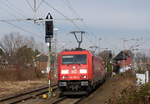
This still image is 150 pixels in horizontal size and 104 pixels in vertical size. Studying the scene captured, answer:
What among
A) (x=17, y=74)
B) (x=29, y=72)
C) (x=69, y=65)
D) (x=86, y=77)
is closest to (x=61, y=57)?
(x=69, y=65)

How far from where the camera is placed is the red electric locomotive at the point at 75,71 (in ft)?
66.6

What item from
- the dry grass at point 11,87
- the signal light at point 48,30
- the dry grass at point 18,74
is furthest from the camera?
the dry grass at point 18,74

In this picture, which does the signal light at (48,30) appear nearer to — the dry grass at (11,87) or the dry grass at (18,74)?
the dry grass at (11,87)

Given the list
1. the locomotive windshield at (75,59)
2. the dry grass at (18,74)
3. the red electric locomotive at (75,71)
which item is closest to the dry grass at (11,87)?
the dry grass at (18,74)

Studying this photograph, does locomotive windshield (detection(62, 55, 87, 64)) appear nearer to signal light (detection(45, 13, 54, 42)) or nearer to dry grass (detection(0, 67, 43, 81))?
signal light (detection(45, 13, 54, 42))

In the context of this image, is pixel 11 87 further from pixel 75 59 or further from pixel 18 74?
pixel 18 74

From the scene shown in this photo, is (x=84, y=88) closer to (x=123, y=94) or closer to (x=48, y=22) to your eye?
(x=48, y=22)

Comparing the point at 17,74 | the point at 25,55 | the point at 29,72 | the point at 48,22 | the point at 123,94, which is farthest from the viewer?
the point at 25,55

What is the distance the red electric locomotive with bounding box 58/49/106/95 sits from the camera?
66.6 feet

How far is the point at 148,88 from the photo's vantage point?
1142cm

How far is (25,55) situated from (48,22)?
64491 millimetres

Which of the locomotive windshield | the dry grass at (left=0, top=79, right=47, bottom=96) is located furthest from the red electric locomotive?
the dry grass at (left=0, top=79, right=47, bottom=96)

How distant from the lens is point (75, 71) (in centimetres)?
2045

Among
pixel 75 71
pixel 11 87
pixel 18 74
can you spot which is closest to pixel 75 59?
pixel 75 71
